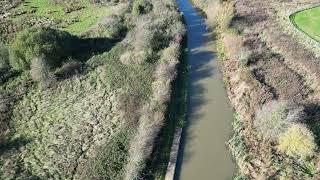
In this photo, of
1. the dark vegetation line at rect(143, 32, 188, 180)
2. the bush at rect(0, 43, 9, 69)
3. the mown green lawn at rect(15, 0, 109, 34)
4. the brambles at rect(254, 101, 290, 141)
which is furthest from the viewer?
the mown green lawn at rect(15, 0, 109, 34)

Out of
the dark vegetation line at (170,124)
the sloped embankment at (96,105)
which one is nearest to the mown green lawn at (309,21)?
the sloped embankment at (96,105)

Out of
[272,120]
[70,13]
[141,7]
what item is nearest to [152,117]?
[272,120]

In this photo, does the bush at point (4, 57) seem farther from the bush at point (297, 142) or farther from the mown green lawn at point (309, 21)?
the mown green lawn at point (309, 21)

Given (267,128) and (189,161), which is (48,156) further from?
(267,128)

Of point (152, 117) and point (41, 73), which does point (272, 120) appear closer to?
point (152, 117)

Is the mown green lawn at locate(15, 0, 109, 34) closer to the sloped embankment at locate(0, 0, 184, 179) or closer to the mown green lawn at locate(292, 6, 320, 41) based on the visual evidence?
the sloped embankment at locate(0, 0, 184, 179)

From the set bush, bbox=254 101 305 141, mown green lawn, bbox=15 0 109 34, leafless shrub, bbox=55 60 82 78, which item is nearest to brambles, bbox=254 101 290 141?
bush, bbox=254 101 305 141
